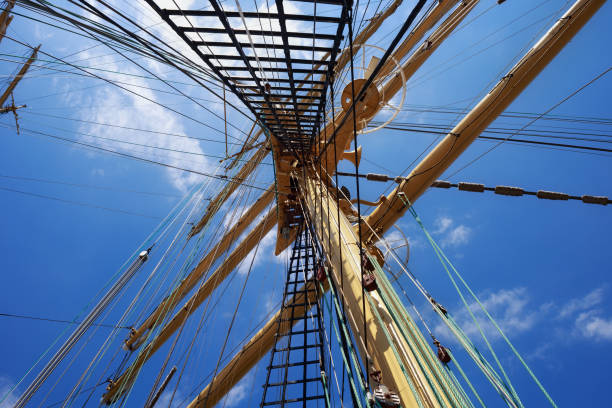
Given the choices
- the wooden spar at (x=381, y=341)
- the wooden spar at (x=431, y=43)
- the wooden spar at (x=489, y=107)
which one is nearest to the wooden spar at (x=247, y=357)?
the wooden spar at (x=489, y=107)

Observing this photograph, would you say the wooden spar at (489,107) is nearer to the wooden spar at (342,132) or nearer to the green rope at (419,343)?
the wooden spar at (342,132)

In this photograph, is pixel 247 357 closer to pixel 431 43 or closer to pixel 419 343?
pixel 419 343

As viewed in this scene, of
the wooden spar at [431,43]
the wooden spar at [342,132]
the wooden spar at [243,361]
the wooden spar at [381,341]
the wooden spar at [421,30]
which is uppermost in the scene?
the wooden spar at [421,30]

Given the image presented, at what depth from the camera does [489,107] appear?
4.30m

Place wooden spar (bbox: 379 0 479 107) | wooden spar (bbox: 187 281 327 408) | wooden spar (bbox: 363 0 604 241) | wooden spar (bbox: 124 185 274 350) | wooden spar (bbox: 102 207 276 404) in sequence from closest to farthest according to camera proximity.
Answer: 1. wooden spar (bbox: 363 0 604 241)
2. wooden spar (bbox: 379 0 479 107)
3. wooden spar (bbox: 187 281 327 408)
4. wooden spar (bbox: 102 207 276 404)
5. wooden spar (bbox: 124 185 274 350)

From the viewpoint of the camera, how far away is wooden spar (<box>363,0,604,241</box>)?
406cm

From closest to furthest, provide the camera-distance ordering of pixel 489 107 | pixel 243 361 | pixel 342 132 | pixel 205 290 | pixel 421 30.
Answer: pixel 489 107, pixel 342 132, pixel 243 361, pixel 421 30, pixel 205 290

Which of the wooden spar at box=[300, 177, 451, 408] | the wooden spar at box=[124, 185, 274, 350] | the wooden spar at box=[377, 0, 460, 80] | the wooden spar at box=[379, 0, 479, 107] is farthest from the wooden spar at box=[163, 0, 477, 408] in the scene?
the wooden spar at box=[300, 177, 451, 408]

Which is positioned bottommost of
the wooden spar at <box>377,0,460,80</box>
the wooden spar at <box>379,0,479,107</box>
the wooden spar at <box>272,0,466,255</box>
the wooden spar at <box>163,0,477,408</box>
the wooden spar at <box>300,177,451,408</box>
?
the wooden spar at <box>163,0,477,408</box>

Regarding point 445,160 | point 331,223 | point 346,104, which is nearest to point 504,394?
point 331,223

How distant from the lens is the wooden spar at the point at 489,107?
4.06 metres

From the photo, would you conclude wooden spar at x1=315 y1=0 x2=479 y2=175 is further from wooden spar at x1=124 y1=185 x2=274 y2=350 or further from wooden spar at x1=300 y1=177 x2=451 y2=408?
wooden spar at x1=124 y1=185 x2=274 y2=350

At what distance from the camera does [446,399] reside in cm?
187

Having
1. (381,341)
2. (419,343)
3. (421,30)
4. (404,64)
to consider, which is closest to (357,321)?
(381,341)
